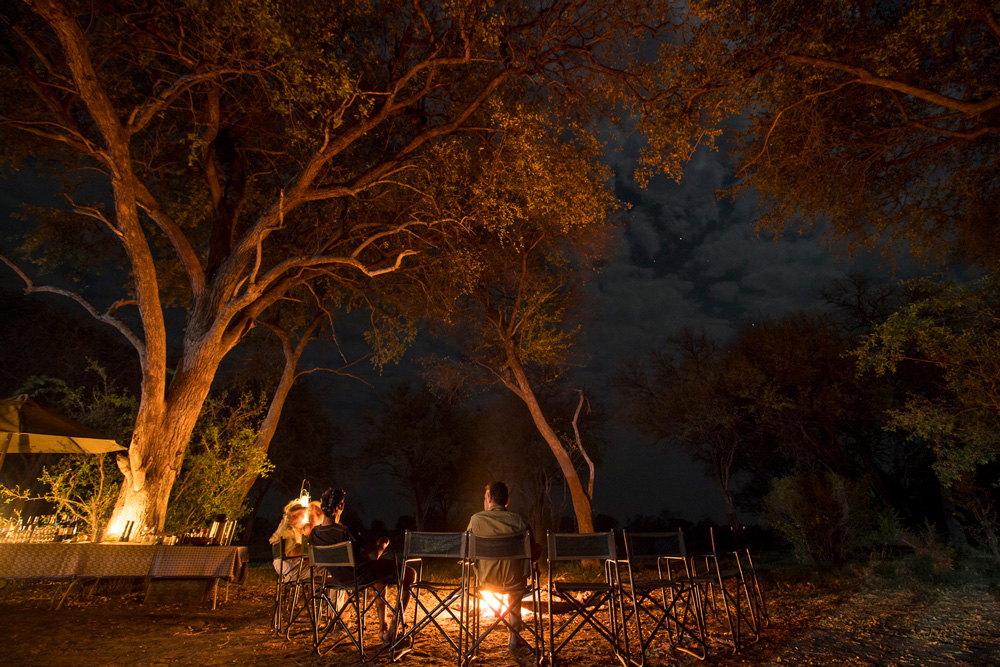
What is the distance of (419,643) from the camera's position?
4.46m

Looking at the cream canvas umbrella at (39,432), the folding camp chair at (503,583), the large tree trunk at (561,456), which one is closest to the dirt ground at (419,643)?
the folding camp chair at (503,583)

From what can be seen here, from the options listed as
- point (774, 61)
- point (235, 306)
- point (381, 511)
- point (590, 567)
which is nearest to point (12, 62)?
point (235, 306)

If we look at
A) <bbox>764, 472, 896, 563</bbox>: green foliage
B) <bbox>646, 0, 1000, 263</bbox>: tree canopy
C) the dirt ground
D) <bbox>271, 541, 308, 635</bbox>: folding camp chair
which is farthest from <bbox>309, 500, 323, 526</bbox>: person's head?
<bbox>764, 472, 896, 563</bbox>: green foliage

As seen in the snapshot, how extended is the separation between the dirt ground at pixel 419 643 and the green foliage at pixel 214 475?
4.72ft

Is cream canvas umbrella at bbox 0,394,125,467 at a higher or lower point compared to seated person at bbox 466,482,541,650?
higher

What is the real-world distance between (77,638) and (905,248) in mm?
12199

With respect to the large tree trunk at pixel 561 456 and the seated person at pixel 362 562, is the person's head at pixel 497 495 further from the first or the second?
the large tree trunk at pixel 561 456

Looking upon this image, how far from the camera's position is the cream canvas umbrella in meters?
5.53

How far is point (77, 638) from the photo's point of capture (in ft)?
14.3

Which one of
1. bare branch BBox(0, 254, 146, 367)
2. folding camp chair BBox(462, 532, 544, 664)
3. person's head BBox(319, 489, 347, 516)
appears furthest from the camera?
bare branch BBox(0, 254, 146, 367)

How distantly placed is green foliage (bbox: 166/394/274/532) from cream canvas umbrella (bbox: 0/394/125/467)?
1.77 meters

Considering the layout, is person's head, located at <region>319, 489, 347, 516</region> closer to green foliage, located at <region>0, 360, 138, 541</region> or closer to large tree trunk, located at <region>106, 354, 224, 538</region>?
large tree trunk, located at <region>106, 354, 224, 538</region>

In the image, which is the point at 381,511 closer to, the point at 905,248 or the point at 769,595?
the point at 769,595

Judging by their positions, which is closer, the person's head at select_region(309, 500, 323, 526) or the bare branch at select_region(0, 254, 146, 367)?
the person's head at select_region(309, 500, 323, 526)
